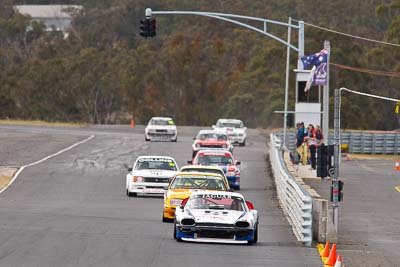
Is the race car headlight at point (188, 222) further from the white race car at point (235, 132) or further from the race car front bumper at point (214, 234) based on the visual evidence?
the white race car at point (235, 132)

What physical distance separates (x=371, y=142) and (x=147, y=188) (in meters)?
31.8

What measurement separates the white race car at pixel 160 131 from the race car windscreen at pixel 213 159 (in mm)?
24460

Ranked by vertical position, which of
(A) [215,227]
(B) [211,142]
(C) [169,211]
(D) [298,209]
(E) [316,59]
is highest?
(E) [316,59]

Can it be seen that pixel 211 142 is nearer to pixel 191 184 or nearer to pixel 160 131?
pixel 160 131

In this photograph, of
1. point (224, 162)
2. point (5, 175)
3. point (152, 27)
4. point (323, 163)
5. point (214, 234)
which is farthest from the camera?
point (152, 27)

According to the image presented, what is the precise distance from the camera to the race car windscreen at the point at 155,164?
3322 centimetres

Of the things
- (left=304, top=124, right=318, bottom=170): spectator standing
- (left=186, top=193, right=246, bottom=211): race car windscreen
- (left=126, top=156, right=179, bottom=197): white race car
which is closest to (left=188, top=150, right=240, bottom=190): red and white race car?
(left=126, top=156, right=179, bottom=197): white race car

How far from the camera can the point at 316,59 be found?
41.3m

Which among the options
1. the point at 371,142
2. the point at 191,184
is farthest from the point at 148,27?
the point at 371,142

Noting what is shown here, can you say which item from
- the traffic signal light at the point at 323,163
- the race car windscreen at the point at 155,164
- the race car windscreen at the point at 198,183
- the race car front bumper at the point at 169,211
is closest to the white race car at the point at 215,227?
the race car front bumper at the point at 169,211

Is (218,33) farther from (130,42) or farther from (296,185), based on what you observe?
(296,185)

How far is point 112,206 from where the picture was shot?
94.8 feet

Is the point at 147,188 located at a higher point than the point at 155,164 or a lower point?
lower

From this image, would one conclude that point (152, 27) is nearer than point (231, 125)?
Yes
